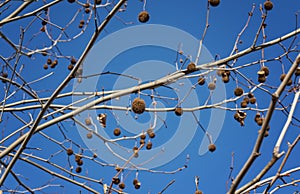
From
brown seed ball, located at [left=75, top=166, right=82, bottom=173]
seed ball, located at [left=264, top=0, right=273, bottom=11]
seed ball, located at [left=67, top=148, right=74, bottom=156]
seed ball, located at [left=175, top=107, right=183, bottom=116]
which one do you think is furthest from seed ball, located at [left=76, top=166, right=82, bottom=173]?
seed ball, located at [left=264, top=0, right=273, bottom=11]

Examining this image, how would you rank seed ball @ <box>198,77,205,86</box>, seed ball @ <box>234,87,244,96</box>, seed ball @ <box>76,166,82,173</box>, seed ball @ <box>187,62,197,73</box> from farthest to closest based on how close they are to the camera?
seed ball @ <box>76,166,82,173</box>, seed ball @ <box>234,87,244,96</box>, seed ball @ <box>198,77,205,86</box>, seed ball @ <box>187,62,197,73</box>

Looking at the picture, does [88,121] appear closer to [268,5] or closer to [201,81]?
[201,81]

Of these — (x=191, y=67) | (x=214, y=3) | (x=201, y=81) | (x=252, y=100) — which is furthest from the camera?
(x=252, y=100)

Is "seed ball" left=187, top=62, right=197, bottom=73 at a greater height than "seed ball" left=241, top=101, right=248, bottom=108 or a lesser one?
lesser

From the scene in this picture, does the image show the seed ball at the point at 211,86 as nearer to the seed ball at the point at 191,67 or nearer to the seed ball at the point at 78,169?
the seed ball at the point at 191,67

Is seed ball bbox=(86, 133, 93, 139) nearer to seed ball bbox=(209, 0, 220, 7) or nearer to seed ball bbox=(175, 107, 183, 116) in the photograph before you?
seed ball bbox=(175, 107, 183, 116)

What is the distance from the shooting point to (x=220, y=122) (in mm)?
2715

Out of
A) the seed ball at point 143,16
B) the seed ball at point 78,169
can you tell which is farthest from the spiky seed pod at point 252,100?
the seed ball at point 78,169

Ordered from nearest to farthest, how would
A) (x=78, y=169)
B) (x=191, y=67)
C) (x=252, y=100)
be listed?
(x=191, y=67)
(x=252, y=100)
(x=78, y=169)

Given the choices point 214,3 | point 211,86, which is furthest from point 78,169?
point 214,3

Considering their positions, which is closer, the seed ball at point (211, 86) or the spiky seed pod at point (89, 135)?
the seed ball at point (211, 86)

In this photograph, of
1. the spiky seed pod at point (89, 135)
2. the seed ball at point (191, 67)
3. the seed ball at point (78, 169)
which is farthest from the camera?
the seed ball at point (78, 169)

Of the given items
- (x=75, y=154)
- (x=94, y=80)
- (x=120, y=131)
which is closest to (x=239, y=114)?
(x=120, y=131)

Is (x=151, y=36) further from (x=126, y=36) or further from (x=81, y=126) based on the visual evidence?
(x=81, y=126)
